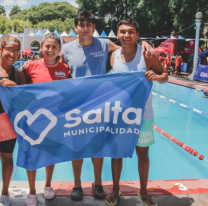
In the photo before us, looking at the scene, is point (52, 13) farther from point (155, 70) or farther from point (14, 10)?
point (155, 70)

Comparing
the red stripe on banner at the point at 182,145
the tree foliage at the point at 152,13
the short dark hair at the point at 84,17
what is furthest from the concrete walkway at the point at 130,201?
the tree foliage at the point at 152,13

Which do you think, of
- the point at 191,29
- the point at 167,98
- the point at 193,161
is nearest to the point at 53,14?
the point at 191,29

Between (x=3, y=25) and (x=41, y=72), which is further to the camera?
(x=3, y=25)

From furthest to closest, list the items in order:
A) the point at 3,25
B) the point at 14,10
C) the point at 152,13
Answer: the point at 14,10
the point at 3,25
the point at 152,13

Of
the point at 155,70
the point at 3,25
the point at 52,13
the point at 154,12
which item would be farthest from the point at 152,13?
the point at 52,13

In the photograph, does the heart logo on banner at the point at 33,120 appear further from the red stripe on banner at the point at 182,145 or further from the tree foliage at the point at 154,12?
the tree foliage at the point at 154,12

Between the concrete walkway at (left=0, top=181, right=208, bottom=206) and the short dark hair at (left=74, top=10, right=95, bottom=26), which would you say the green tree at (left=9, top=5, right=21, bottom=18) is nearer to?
the short dark hair at (left=74, top=10, right=95, bottom=26)

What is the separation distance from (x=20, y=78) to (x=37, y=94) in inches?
11.6

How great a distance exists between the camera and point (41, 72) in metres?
2.86

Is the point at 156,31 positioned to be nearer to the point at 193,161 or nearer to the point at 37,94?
the point at 193,161

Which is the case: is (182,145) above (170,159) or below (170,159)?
above

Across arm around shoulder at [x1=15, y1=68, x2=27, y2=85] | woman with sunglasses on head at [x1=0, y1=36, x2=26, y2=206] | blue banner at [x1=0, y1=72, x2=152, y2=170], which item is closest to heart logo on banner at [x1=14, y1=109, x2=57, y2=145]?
blue banner at [x1=0, y1=72, x2=152, y2=170]

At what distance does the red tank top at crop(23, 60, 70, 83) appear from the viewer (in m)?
2.84

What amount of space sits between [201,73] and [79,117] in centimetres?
1513
